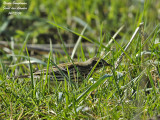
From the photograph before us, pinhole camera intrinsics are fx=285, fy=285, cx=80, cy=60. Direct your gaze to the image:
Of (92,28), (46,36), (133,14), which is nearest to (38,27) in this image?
(46,36)

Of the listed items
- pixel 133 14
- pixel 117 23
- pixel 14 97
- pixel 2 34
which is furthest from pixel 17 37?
pixel 14 97

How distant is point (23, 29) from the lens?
9023 mm

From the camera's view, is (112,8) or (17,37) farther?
(112,8)

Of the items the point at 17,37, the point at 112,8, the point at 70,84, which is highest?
the point at 112,8

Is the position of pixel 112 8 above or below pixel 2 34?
above

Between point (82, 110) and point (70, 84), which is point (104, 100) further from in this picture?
point (70, 84)

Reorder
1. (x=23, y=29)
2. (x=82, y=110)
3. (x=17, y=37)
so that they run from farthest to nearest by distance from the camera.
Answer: (x=23, y=29)
(x=17, y=37)
(x=82, y=110)

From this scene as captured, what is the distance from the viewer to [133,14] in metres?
9.42

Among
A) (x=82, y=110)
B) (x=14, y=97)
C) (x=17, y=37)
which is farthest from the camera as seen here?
(x=17, y=37)

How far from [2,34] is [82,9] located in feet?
8.58

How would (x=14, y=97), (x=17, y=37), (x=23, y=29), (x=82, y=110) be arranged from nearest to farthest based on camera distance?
1. (x=82, y=110)
2. (x=14, y=97)
3. (x=17, y=37)
4. (x=23, y=29)

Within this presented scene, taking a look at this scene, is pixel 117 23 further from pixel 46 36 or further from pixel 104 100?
pixel 104 100

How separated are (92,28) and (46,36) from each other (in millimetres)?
1467

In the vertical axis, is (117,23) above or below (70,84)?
above
